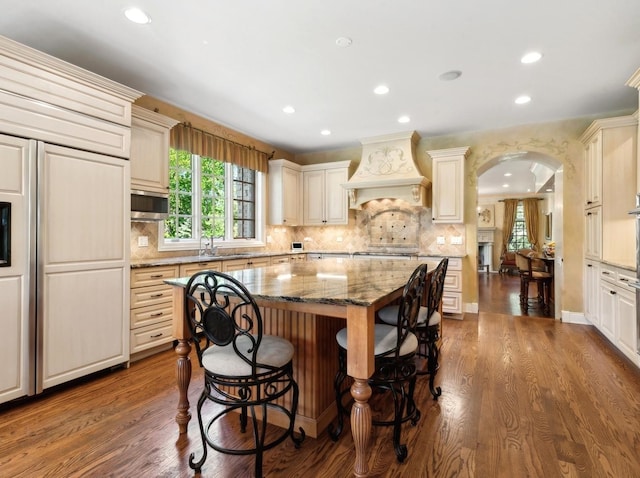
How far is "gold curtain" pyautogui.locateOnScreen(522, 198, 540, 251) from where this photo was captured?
1077cm

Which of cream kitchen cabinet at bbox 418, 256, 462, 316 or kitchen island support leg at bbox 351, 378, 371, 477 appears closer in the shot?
kitchen island support leg at bbox 351, 378, 371, 477

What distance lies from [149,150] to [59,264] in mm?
1479

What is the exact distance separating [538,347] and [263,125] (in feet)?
14.2

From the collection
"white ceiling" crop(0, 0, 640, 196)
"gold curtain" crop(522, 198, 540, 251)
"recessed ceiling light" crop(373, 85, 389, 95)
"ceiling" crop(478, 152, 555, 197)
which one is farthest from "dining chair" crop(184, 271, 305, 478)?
"gold curtain" crop(522, 198, 540, 251)

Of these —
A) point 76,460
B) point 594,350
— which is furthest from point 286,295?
point 594,350

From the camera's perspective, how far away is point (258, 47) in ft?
9.06

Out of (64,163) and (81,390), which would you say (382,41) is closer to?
(64,163)

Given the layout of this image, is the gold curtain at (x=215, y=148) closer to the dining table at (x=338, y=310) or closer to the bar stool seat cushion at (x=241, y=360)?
the dining table at (x=338, y=310)

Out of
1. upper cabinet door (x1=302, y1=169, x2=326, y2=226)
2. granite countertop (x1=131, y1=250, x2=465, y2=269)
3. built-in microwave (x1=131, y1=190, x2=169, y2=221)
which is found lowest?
granite countertop (x1=131, y1=250, x2=465, y2=269)

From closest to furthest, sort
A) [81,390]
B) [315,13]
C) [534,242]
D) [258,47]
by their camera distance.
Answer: [315,13] → [81,390] → [258,47] → [534,242]

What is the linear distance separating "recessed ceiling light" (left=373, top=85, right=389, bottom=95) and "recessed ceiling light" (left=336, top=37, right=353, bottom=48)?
88cm

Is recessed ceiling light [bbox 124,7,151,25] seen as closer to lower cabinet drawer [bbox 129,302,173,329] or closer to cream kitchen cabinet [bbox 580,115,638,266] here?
lower cabinet drawer [bbox 129,302,173,329]

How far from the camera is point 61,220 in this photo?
8.09 ft

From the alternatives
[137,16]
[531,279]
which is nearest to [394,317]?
[137,16]
